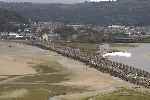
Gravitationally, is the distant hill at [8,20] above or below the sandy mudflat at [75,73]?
above

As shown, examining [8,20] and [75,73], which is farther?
[8,20]

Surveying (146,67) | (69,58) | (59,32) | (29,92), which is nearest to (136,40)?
(59,32)

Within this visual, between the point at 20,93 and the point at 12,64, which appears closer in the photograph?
the point at 20,93

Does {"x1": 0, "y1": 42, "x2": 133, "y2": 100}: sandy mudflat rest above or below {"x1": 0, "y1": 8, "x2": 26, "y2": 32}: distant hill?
below

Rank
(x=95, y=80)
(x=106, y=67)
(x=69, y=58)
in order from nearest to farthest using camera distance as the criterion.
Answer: (x=95, y=80)
(x=106, y=67)
(x=69, y=58)

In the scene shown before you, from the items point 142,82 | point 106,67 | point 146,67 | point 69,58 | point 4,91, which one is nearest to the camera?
point 4,91

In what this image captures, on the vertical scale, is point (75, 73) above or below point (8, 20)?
below

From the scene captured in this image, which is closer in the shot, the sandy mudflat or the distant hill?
the sandy mudflat

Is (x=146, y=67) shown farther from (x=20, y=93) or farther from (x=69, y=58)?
(x=20, y=93)

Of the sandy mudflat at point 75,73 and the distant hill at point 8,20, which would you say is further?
the distant hill at point 8,20

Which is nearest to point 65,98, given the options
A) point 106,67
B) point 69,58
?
point 106,67
